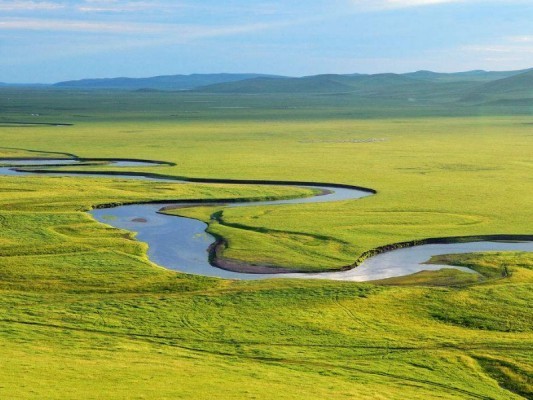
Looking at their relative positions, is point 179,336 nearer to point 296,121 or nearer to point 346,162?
point 346,162

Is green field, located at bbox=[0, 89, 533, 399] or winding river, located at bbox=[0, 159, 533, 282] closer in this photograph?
green field, located at bbox=[0, 89, 533, 399]

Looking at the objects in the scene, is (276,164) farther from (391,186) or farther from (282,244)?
(282,244)

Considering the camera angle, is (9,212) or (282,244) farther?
(9,212)

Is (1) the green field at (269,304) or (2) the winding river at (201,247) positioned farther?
(2) the winding river at (201,247)

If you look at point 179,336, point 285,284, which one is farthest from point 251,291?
point 179,336

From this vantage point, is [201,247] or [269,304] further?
[201,247]

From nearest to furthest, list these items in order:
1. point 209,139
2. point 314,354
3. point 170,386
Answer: point 170,386 < point 314,354 < point 209,139

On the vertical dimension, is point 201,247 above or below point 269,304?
above

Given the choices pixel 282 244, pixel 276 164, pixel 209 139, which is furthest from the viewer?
pixel 209 139
